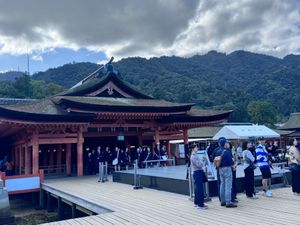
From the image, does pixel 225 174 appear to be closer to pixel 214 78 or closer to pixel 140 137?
pixel 140 137

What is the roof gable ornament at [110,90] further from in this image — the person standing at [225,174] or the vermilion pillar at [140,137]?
the person standing at [225,174]

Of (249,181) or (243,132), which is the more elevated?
(243,132)

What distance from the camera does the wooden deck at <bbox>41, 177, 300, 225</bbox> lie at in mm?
7656

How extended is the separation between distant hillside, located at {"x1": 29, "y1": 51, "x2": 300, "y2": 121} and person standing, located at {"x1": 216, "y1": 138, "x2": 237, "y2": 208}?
224 feet

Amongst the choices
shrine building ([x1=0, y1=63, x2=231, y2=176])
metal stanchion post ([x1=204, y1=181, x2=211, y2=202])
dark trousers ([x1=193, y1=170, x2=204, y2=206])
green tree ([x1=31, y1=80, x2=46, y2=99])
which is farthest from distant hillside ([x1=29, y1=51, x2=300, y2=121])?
dark trousers ([x1=193, y1=170, x2=204, y2=206])

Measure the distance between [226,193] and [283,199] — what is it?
2159 mm

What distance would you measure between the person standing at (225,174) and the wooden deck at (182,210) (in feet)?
0.83

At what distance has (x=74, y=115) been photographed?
62.6 feet

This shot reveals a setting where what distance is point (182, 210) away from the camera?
895 cm

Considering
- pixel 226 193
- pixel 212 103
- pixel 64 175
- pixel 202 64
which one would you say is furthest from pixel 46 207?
pixel 202 64

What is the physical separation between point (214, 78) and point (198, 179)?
11631 centimetres

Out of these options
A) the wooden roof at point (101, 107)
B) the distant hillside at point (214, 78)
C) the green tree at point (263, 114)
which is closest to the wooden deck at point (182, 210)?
the wooden roof at point (101, 107)

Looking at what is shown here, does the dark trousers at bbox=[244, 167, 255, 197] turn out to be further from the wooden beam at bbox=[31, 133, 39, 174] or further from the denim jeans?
the wooden beam at bbox=[31, 133, 39, 174]

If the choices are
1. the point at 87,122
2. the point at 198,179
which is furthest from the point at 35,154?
the point at 198,179
